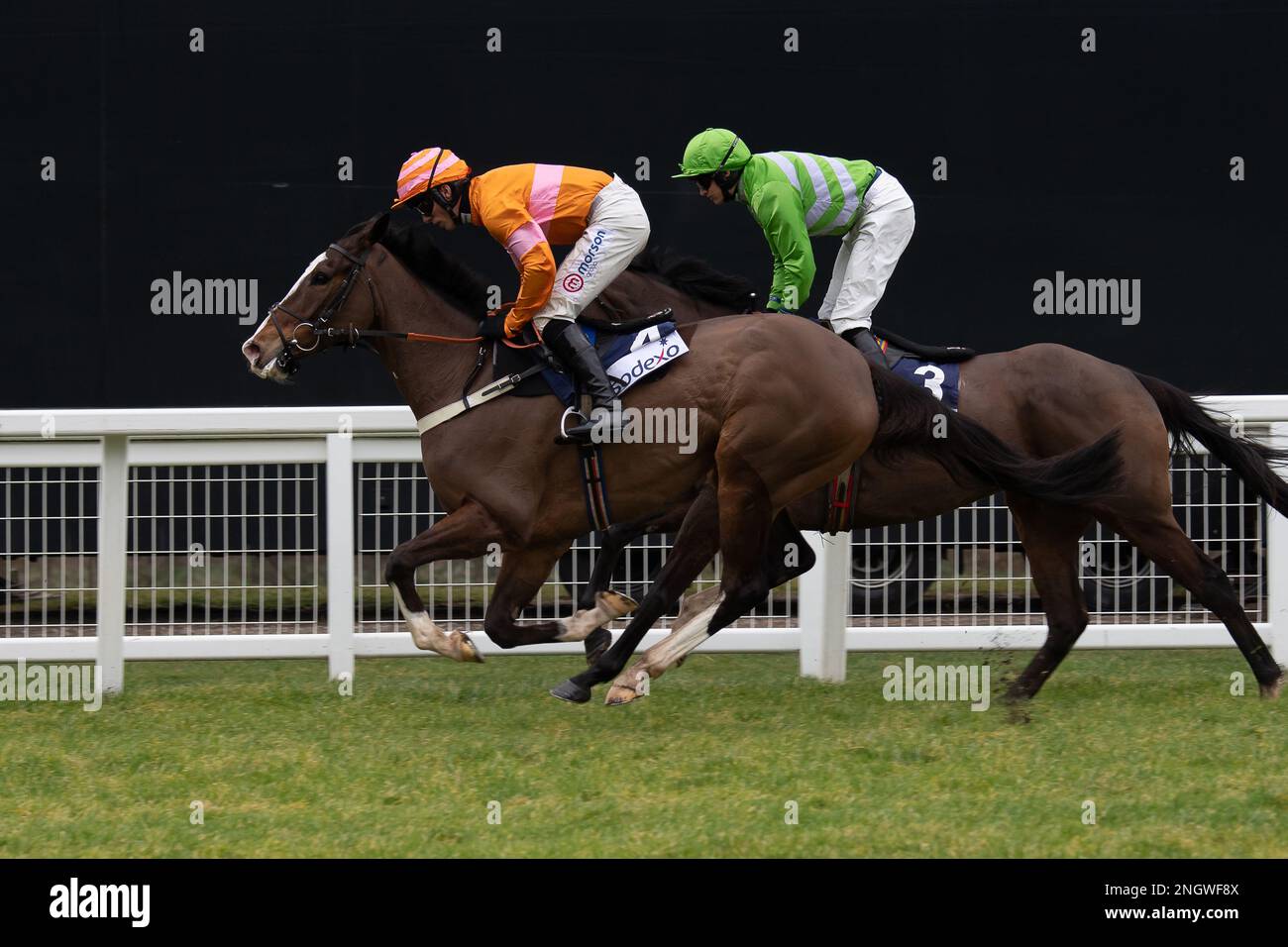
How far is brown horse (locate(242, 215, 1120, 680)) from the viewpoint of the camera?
515cm

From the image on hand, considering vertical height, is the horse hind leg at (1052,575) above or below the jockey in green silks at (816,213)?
below

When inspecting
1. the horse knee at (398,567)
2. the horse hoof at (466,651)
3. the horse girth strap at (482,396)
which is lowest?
the horse hoof at (466,651)

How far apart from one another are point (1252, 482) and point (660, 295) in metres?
1.98

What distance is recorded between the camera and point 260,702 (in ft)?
18.2

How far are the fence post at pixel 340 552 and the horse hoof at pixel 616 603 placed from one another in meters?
0.89

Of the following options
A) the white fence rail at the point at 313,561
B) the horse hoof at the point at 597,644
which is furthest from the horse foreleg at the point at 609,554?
the white fence rail at the point at 313,561

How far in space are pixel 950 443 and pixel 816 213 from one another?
936 mm

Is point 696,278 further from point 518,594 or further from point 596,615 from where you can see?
point 518,594

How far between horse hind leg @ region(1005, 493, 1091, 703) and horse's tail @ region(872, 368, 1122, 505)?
11.3 inches

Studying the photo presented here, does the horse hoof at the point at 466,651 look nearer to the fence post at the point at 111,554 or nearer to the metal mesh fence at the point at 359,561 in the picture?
the metal mesh fence at the point at 359,561

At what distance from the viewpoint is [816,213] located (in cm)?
575

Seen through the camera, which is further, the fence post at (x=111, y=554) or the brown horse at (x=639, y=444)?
the fence post at (x=111, y=554)

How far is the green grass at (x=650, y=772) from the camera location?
3.63m

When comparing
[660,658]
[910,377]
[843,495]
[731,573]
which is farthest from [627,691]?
[910,377]
